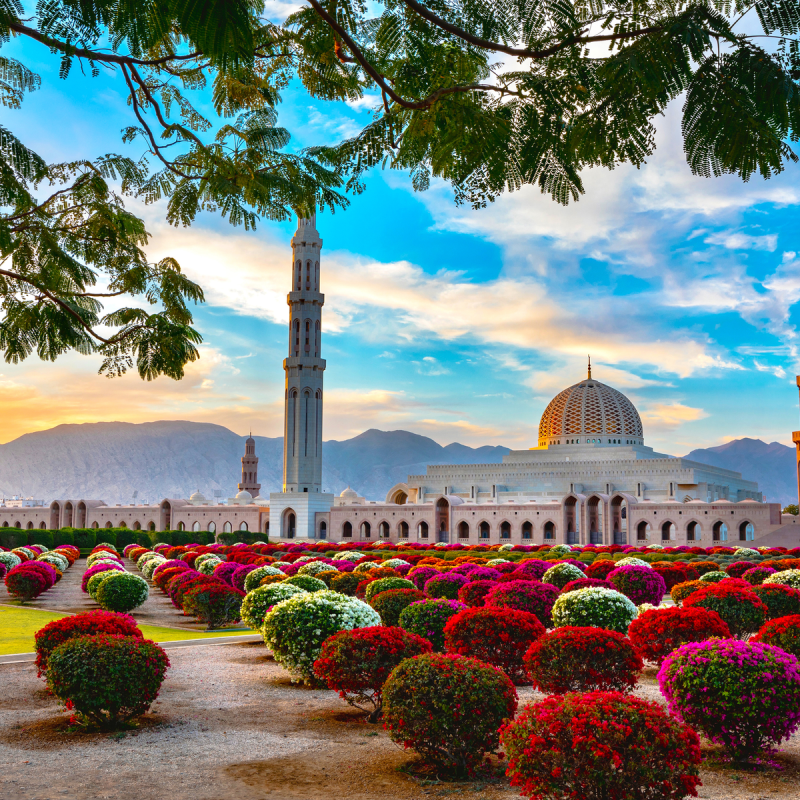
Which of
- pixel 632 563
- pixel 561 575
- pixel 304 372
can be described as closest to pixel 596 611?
pixel 561 575

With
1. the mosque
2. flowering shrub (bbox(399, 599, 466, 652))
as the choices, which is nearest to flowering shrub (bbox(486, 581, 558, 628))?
flowering shrub (bbox(399, 599, 466, 652))

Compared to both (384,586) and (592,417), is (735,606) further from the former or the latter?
(592,417)

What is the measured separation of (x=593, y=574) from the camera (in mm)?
20031

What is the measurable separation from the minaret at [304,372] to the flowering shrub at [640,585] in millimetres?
41378

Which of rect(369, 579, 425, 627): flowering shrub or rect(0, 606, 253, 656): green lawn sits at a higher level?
rect(369, 579, 425, 627): flowering shrub

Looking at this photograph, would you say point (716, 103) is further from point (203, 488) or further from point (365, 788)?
point (203, 488)

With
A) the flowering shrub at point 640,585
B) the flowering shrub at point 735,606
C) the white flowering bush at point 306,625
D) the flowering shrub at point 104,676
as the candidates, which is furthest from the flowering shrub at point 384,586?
the flowering shrub at point 104,676

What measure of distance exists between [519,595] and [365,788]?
8.16 metres

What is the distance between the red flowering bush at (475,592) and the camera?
47.4 ft

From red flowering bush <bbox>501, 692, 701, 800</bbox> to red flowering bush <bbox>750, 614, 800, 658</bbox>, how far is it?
17.0 ft

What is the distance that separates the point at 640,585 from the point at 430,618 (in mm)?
7374

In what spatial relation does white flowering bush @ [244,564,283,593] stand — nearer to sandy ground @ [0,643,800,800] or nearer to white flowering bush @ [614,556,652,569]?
sandy ground @ [0,643,800,800]

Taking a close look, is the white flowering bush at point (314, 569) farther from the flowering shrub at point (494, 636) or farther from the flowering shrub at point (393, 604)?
the flowering shrub at point (494, 636)

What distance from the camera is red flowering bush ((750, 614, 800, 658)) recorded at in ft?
29.6
